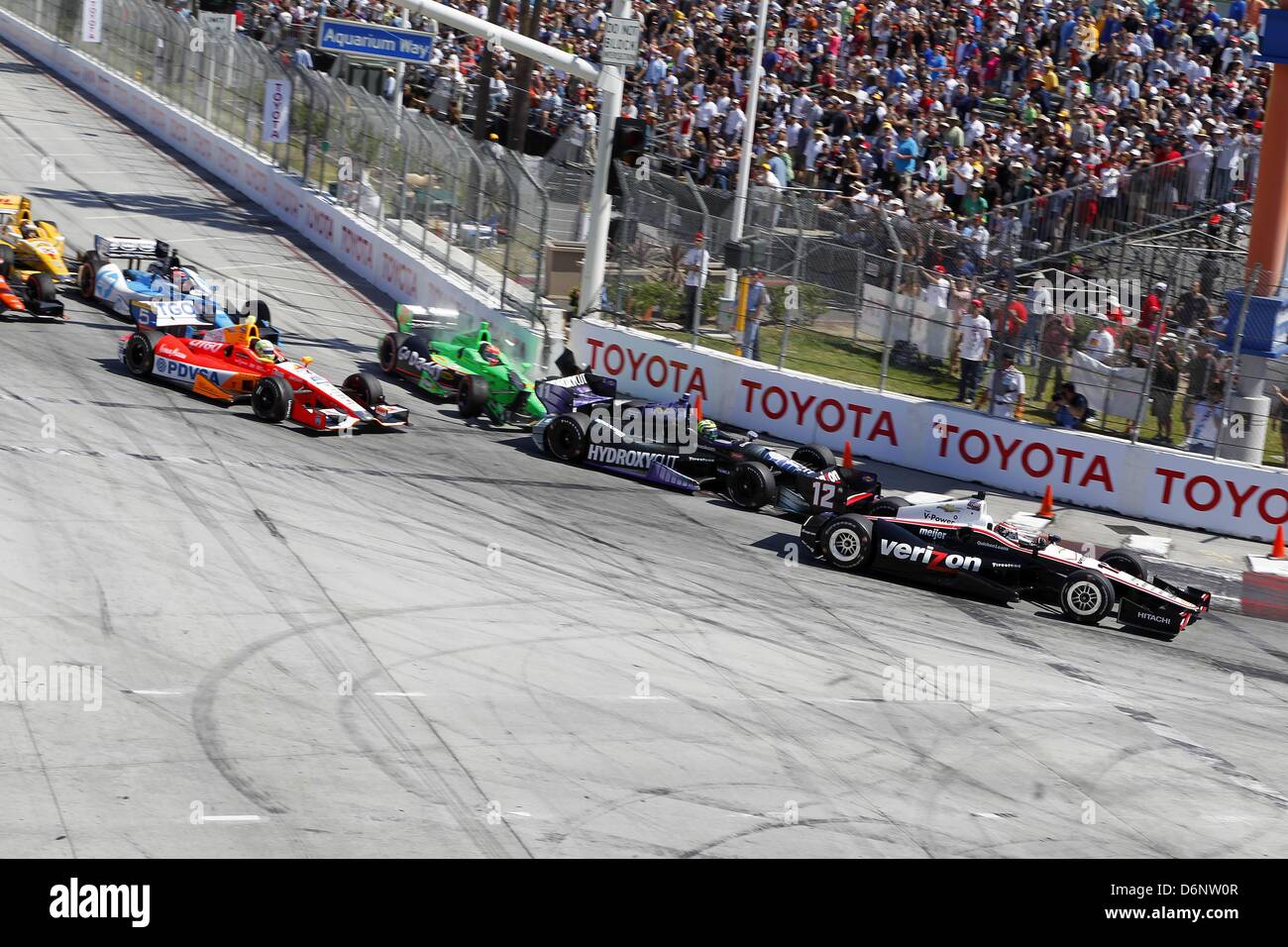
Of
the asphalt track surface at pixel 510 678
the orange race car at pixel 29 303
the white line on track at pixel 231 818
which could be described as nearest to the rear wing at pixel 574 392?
the asphalt track surface at pixel 510 678

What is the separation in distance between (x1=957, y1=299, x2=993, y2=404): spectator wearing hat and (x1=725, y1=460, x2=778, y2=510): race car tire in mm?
3881

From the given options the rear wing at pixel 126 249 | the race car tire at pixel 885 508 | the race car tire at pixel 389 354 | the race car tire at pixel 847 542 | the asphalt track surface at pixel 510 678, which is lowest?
the asphalt track surface at pixel 510 678

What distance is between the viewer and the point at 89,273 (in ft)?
71.1

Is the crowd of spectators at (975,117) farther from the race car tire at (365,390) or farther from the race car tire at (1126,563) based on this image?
the race car tire at (365,390)

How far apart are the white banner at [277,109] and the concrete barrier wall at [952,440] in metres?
10.1

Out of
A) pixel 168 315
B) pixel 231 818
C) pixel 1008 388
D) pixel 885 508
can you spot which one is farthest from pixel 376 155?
pixel 231 818

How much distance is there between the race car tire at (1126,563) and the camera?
14.9m

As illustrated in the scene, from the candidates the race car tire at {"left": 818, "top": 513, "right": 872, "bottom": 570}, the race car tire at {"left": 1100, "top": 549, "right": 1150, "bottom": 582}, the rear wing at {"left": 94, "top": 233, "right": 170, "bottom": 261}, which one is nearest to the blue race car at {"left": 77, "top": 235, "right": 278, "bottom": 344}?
the rear wing at {"left": 94, "top": 233, "right": 170, "bottom": 261}

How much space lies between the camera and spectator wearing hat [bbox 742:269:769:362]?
68.3 ft

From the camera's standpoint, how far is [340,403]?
57.7 ft

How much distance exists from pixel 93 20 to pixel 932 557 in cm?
3117

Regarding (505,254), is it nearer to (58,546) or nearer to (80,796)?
(58,546)

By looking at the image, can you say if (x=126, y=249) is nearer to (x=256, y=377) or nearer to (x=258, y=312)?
(x=258, y=312)
